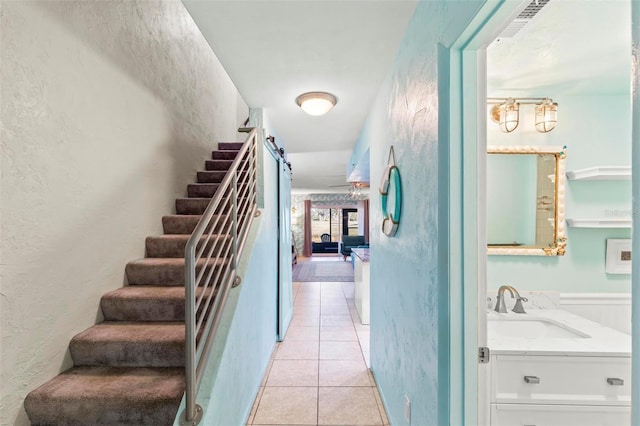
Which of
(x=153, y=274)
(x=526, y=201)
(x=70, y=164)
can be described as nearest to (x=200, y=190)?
(x=153, y=274)

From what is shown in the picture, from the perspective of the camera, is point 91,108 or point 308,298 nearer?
point 91,108

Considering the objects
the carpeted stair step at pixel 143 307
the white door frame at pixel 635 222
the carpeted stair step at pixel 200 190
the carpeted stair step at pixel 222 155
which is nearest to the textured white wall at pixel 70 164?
the carpeted stair step at pixel 143 307

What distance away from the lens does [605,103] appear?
172 centimetres

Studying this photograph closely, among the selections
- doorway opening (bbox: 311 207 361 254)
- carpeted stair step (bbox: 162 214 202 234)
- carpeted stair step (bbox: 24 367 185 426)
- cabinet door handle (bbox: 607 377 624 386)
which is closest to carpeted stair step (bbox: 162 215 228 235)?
carpeted stair step (bbox: 162 214 202 234)

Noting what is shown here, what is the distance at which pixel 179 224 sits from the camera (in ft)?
7.89

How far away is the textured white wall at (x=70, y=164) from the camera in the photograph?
1.20 m

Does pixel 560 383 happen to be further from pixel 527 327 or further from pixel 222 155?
pixel 222 155

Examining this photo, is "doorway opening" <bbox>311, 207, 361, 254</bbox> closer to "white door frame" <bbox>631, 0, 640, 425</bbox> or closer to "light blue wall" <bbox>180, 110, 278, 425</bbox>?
A: "light blue wall" <bbox>180, 110, 278, 425</bbox>

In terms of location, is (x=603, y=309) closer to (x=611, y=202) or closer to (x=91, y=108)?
(x=611, y=202)

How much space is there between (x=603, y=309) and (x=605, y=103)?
1.28 metres

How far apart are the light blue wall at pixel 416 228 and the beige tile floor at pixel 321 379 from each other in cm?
30

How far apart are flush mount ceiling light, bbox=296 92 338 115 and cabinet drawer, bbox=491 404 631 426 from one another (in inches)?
84.8

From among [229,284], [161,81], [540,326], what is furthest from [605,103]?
Result: [161,81]

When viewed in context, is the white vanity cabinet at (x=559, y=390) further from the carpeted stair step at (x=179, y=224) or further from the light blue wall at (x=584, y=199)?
the carpeted stair step at (x=179, y=224)
